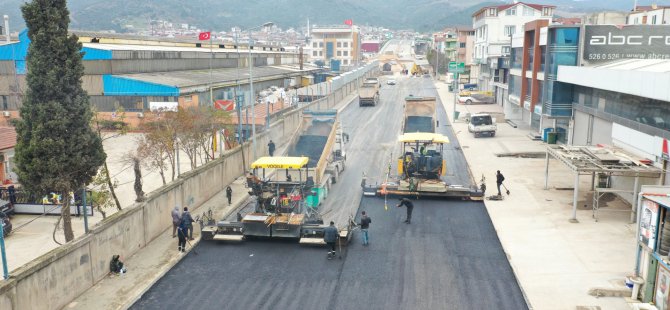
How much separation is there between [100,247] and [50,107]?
13.9 feet

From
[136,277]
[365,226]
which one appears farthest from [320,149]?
[136,277]

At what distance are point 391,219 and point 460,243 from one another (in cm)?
361

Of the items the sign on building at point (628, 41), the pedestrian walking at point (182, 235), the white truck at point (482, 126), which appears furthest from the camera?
the white truck at point (482, 126)

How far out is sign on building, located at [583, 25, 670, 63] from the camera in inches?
1254

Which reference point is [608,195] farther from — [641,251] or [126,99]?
[126,99]

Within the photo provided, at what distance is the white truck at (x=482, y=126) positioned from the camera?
43350mm

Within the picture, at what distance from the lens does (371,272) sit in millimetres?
16234

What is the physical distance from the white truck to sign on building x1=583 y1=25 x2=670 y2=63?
39.0 ft

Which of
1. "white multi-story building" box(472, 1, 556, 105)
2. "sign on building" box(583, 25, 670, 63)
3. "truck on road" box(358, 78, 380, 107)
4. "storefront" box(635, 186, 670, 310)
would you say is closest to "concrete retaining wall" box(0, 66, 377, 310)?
"storefront" box(635, 186, 670, 310)

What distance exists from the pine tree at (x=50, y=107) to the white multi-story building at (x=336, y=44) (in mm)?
154319

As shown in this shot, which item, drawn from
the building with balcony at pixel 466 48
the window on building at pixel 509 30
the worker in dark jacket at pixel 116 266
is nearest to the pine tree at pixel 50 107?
the worker in dark jacket at pixel 116 266

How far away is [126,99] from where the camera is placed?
47.4 metres

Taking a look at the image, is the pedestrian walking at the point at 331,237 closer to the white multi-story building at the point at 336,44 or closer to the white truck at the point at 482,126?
the white truck at the point at 482,126

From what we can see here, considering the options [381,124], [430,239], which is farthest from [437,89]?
[430,239]
